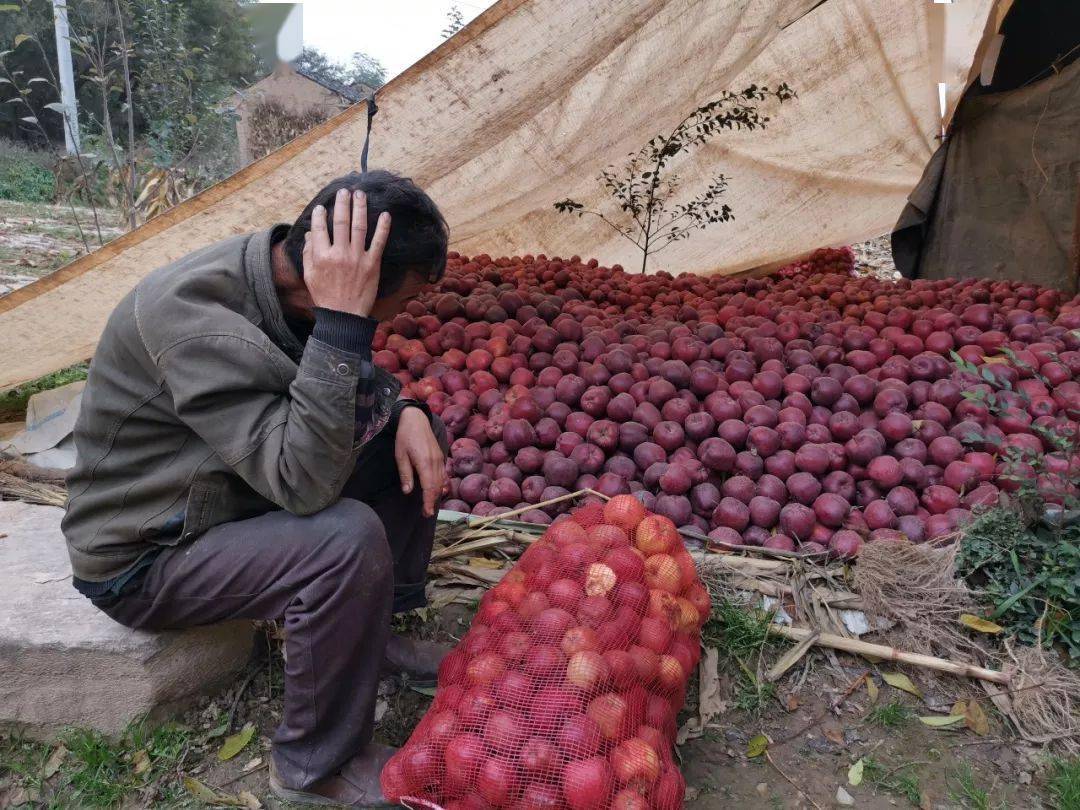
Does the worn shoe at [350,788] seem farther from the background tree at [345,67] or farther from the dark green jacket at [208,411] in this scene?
the background tree at [345,67]

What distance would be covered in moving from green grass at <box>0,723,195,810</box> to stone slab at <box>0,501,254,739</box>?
0.04m

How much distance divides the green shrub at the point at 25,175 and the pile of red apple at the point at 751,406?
46.5ft

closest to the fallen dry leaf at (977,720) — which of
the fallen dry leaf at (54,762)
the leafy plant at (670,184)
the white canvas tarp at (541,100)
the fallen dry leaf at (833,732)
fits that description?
the fallen dry leaf at (833,732)

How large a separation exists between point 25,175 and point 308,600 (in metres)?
17.7

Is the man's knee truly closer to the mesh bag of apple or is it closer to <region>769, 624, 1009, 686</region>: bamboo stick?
the mesh bag of apple

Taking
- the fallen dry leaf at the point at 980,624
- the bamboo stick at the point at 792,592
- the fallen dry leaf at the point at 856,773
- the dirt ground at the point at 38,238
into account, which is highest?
the dirt ground at the point at 38,238

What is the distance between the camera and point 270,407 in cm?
167

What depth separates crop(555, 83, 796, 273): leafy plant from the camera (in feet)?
17.4

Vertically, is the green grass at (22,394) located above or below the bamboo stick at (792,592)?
below

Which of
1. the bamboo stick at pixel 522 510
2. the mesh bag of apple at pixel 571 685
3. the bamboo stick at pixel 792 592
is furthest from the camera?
the bamboo stick at pixel 522 510

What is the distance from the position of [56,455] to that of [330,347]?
2.67 m

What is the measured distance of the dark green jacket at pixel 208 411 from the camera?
161cm

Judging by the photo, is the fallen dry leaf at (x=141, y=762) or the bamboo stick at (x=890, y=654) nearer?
the fallen dry leaf at (x=141, y=762)

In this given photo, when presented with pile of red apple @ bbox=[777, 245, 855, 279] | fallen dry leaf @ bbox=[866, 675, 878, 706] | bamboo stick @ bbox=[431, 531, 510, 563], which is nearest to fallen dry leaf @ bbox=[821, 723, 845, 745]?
fallen dry leaf @ bbox=[866, 675, 878, 706]
